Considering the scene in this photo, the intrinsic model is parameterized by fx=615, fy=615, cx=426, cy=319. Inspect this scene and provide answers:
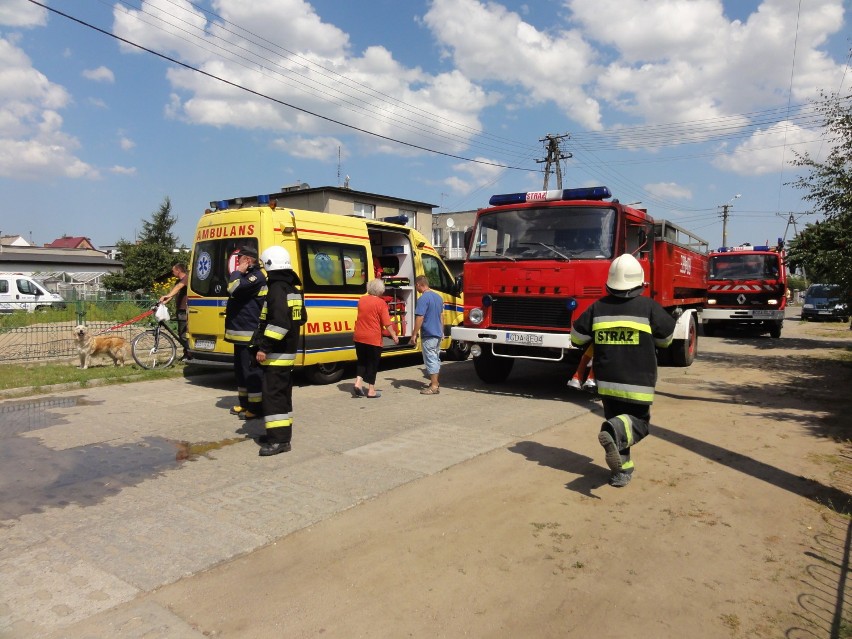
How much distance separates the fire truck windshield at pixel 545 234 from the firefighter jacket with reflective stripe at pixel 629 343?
350 centimetres

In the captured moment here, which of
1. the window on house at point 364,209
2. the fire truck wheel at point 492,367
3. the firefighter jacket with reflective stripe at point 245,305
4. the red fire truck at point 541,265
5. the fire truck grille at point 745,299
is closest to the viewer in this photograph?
the firefighter jacket with reflective stripe at point 245,305

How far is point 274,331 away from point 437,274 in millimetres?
6554

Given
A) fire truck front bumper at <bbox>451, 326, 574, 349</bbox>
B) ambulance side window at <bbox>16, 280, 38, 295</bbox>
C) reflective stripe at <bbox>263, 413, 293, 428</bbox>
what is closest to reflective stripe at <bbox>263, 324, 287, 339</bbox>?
reflective stripe at <bbox>263, 413, 293, 428</bbox>

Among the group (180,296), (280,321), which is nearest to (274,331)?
(280,321)

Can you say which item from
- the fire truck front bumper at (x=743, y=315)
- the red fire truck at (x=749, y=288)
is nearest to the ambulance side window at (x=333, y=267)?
the fire truck front bumper at (x=743, y=315)

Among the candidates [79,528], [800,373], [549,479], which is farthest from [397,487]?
[800,373]

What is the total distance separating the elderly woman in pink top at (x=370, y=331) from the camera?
8.57 metres

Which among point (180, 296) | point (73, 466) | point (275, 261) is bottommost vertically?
point (73, 466)

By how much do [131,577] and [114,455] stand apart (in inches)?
106

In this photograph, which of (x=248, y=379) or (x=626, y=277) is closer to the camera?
(x=626, y=277)

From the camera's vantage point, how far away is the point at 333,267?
9875 millimetres

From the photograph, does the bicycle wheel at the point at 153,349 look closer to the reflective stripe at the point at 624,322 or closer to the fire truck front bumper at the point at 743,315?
the reflective stripe at the point at 624,322

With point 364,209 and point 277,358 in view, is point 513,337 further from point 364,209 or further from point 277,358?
point 364,209

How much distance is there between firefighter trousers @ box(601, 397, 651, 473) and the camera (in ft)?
15.6
